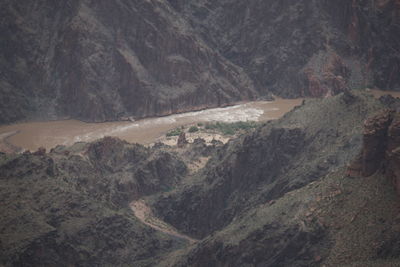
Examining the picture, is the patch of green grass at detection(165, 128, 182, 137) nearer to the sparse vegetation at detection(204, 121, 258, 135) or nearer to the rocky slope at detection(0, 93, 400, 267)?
the sparse vegetation at detection(204, 121, 258, 135)

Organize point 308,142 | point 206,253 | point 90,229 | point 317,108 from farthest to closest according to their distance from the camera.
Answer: point 317,108 < point 308,142 < point 90,229 < point 206,253

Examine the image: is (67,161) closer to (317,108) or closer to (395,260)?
(317,108)

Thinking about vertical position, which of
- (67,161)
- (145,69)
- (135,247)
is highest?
(145,69)

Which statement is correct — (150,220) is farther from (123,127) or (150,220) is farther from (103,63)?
(103,63)

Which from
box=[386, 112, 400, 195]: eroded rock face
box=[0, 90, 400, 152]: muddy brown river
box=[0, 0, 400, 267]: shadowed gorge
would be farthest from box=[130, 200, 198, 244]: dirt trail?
box=[0, 90, 400, 152]: muddy brown river

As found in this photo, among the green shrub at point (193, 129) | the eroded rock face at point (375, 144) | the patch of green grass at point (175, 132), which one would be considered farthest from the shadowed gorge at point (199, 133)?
the green shrub at point (193, 129)

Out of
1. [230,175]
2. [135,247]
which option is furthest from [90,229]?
[230,175]
